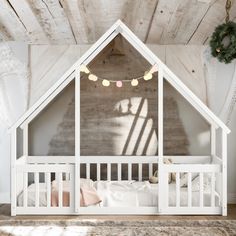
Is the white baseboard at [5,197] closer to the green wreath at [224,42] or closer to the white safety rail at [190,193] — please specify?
the white safety rail at [190,193]

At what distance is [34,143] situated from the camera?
5.65 m

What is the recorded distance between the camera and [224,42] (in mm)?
5055

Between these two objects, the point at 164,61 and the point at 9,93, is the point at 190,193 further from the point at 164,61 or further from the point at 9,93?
the point at 9,93

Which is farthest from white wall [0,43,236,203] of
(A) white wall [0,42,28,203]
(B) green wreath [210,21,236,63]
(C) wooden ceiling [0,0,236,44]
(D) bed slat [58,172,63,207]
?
(D) bed slat [58,172,63,207]

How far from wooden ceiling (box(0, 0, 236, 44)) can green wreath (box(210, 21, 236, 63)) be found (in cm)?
21

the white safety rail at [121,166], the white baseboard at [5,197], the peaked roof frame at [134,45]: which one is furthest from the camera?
the white baseboard at [5,197]

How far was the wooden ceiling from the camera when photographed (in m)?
4.77

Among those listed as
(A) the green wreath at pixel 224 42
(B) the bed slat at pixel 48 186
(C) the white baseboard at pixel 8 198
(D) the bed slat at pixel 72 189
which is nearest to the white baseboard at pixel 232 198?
(C) the white baseboard at pixel 8 198

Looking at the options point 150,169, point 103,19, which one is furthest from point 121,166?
point 103,19

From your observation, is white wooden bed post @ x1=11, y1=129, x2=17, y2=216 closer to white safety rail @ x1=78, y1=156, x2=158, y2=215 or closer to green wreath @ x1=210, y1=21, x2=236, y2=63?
white safety rail @ x1=78, y1=156, x2=158, y2=215

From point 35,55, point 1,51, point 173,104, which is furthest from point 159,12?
point 1,51

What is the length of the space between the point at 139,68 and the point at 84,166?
1451 mm

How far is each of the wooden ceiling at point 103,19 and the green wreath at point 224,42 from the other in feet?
0.69

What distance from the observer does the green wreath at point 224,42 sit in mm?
4902
